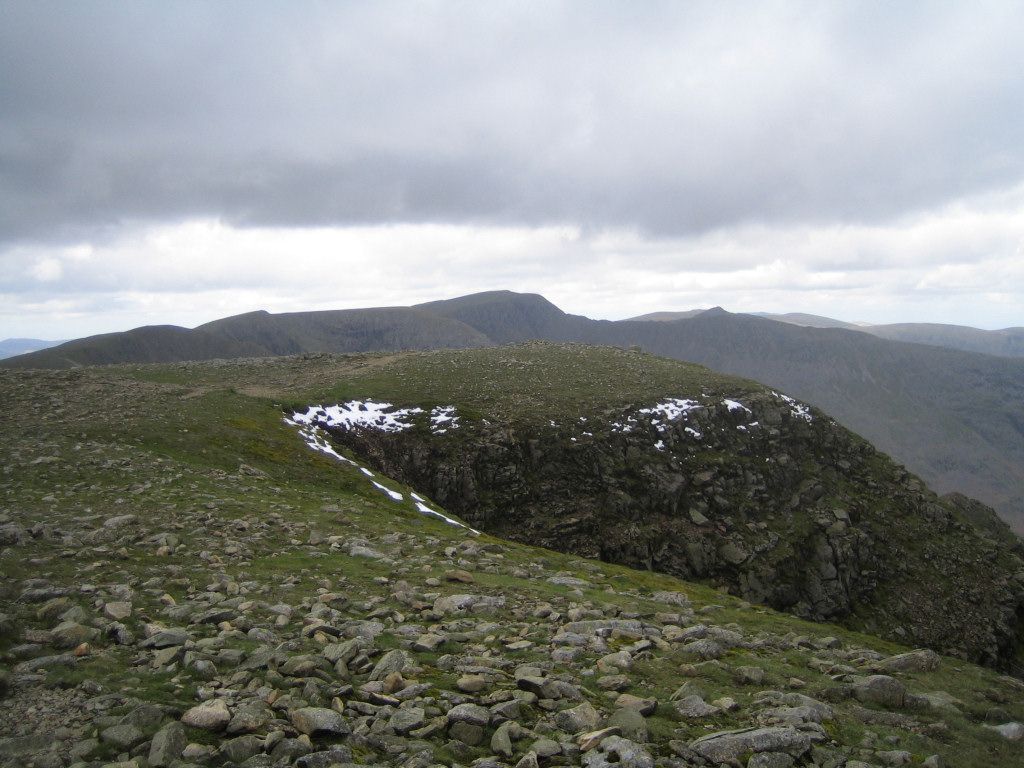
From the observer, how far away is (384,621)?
12.6 meters

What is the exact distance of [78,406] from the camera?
34781 mm

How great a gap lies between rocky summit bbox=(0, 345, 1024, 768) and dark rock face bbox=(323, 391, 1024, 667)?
32 centimetres

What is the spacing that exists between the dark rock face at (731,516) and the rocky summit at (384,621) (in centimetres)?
32

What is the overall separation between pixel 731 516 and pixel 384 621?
4110cm

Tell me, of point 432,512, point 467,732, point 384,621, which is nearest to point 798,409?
point 432,512

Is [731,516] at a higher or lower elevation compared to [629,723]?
lower

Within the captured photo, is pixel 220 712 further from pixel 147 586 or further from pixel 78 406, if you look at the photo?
pixel 78 406

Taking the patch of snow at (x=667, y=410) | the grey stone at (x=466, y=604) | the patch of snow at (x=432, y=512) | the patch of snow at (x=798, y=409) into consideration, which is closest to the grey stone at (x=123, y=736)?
the grey stone at (x=466, y=604)

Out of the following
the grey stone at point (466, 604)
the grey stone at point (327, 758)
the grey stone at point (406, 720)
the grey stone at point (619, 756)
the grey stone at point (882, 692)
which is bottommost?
the grey stone at point (882, 692)

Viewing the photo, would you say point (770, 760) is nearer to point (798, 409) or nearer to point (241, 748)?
point (241, 748)

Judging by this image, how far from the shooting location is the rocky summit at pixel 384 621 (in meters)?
8.09

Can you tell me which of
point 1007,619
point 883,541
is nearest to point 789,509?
point 883,541

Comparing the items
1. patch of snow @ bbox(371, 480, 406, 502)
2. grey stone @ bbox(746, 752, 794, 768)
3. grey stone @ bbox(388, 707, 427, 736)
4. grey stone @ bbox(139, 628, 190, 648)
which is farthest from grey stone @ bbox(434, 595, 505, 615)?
patch of snow @ bbox(371, 480, 406, 502)

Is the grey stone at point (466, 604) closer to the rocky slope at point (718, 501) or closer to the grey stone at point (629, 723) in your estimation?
the grey stone at point (629, 723)
